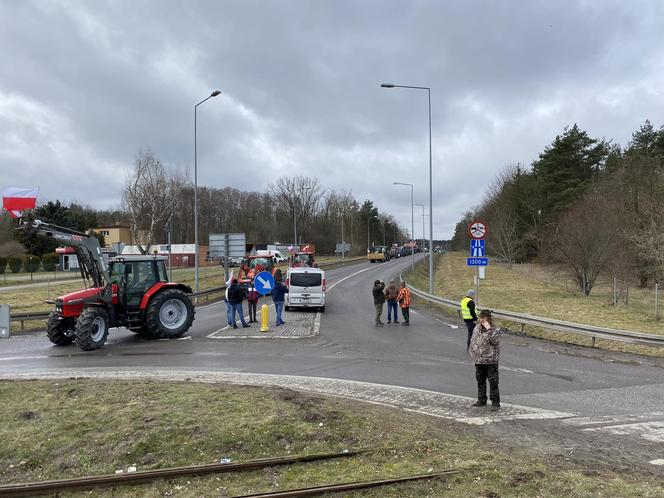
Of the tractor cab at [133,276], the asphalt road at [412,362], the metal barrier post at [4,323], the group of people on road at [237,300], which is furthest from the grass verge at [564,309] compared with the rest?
the metal barrier post at [4,323]

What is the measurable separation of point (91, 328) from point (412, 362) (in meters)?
8.05

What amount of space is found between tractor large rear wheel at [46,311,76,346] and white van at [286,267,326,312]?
31.1 feet

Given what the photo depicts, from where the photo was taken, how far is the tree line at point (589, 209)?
80.1 feet

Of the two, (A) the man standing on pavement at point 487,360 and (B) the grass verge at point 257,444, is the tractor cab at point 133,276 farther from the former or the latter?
(A) the man standing on pavement at point 487,360

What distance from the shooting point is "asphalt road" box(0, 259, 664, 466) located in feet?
Result: 26.7

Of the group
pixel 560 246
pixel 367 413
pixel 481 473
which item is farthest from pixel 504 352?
pixel 560 246

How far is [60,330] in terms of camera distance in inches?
543

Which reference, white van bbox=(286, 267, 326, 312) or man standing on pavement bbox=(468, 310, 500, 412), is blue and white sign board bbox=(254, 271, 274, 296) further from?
A: man standing on pavement bbox=(468, 310, 500, 412)

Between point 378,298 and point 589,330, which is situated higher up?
point 378,298

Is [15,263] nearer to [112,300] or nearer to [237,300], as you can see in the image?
[237,300]

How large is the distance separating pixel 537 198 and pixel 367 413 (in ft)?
176

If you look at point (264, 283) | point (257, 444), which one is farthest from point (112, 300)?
point (257, 444)

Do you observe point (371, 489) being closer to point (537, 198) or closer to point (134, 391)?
point (134, 391)

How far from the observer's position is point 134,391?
26.0 ft
